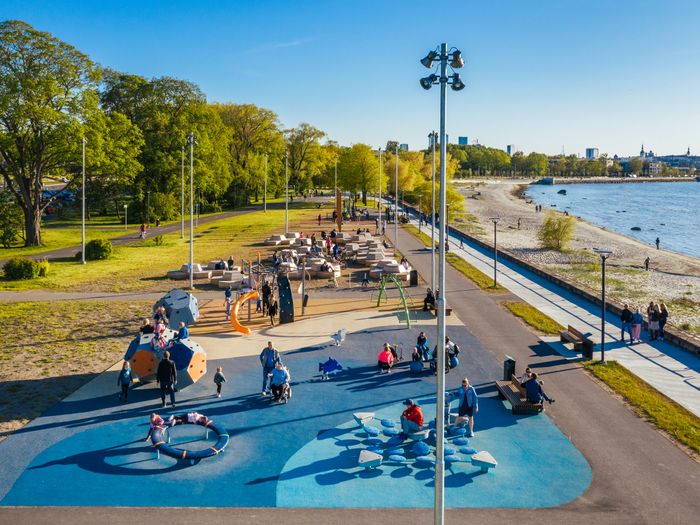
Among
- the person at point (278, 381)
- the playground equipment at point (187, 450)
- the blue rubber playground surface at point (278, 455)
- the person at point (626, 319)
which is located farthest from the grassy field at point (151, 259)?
the person at point (626, 319)

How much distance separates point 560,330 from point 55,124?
132ft

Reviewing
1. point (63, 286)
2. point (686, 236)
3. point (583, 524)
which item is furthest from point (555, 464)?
point (686, 236)

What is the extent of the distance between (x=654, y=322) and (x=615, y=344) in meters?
1.80

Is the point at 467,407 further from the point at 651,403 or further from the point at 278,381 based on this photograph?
the point at 651,403

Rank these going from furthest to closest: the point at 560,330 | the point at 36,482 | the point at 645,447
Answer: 1. the point at 560,330
2. the point at 645,447
3. the point at 36,482

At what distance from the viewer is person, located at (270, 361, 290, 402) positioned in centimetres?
1734

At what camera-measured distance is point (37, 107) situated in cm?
4478

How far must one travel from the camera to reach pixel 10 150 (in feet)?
157

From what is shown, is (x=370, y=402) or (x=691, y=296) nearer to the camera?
(x=370, y=402)

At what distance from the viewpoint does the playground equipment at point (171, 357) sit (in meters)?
18.1

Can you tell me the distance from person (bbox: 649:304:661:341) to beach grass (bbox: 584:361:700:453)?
4010 mm

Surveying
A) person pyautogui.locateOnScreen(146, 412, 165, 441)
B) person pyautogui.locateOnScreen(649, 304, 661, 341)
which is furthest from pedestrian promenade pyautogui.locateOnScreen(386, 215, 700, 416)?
person pyautogui.locateOnScreen(146, 412, 165, 441)

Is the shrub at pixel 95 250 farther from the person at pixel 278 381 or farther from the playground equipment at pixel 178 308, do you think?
the person at pixel 278 381

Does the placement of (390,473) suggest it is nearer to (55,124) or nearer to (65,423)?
(65,423)
